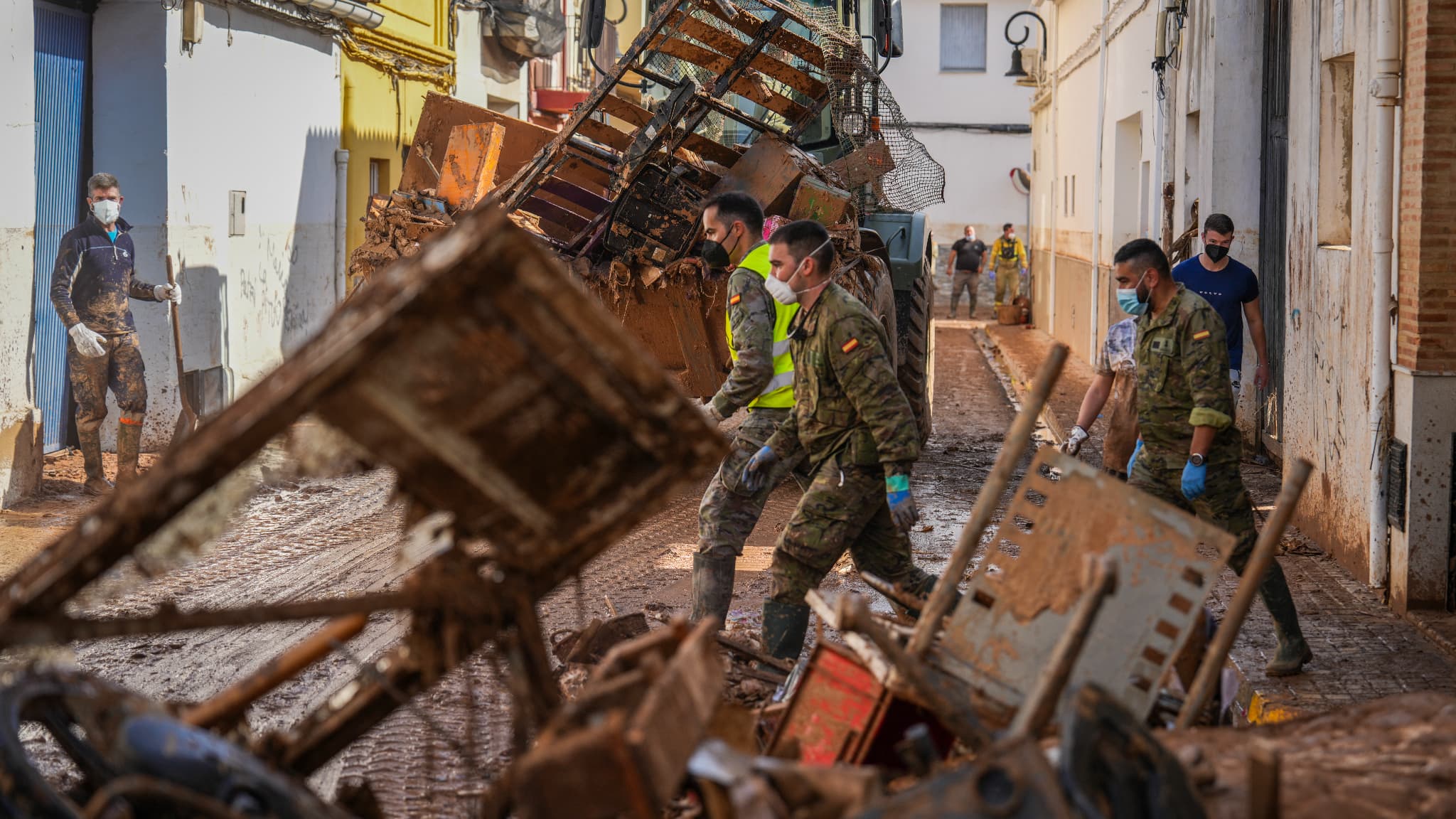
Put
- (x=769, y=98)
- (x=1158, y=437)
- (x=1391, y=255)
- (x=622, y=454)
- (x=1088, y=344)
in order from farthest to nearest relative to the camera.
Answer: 1. (x=1088, y=344)
2. (x=769, y=98)
3. (x=1391, y=255)
4. (x=1158, y=437)
5. (x=622, y=454)

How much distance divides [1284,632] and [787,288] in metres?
2.27

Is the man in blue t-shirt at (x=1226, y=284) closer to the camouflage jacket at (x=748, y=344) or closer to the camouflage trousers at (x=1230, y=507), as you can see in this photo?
the camouflage trousers at (x=1230, y=507)

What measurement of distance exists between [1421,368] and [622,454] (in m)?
5.08

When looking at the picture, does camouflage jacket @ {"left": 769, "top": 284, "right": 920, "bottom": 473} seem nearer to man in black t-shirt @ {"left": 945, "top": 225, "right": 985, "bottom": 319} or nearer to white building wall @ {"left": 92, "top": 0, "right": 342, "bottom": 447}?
white building wall @ {"left": 92, "top": 0, "right": 342, "bottom": 447}

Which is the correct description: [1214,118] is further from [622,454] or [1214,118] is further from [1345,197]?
[622,454]

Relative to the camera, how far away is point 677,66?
9.96m

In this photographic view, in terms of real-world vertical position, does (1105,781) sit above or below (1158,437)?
below

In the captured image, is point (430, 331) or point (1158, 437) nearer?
point (430, 331)

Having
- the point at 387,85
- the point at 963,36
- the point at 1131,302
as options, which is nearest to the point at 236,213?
the point at 387,85

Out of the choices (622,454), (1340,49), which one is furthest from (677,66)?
(622,454)

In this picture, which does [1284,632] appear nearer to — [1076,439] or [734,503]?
[1076,439]

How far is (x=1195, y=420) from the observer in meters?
5.74

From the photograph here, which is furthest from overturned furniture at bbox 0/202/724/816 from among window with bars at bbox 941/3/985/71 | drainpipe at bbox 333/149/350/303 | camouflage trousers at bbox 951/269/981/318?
window with bars at bbox 941/3/985/71

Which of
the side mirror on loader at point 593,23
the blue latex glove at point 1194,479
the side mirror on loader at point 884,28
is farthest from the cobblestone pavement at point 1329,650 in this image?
the side mirror on loader at point 593,23
